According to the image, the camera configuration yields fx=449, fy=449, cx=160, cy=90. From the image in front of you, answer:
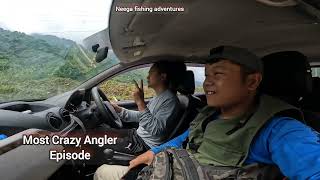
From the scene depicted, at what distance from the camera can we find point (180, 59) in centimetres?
302

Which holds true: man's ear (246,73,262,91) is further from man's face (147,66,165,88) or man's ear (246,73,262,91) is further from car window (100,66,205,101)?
man's face (147,66,165,88)

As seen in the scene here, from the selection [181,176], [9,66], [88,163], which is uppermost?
[9,66]

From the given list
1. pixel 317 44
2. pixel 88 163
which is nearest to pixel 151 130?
pixel 88 163

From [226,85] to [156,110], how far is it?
1175 mm

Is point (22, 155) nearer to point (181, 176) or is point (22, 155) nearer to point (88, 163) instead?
point (181, 176)

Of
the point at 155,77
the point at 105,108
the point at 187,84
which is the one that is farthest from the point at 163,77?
the point at 105,108

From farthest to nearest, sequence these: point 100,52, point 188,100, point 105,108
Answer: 1. point 105,108
2. point 188,100
3. point 100,52

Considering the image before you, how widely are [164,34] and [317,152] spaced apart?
1291 millimetres

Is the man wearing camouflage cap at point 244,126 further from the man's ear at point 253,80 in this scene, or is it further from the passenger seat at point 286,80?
the passenger seat at point 286,80

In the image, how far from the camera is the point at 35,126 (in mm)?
A: 2359

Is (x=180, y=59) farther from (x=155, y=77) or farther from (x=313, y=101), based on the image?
(x=313, y=101)

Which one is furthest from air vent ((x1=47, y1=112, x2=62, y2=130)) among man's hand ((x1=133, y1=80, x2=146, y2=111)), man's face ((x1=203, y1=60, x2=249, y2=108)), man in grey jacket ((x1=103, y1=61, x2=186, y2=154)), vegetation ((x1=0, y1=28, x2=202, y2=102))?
man's face ((x1=203, y1=60, x2=249, y2=108))

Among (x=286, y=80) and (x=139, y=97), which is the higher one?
(x=286, y=80)

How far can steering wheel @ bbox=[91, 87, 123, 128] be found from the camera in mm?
3057
